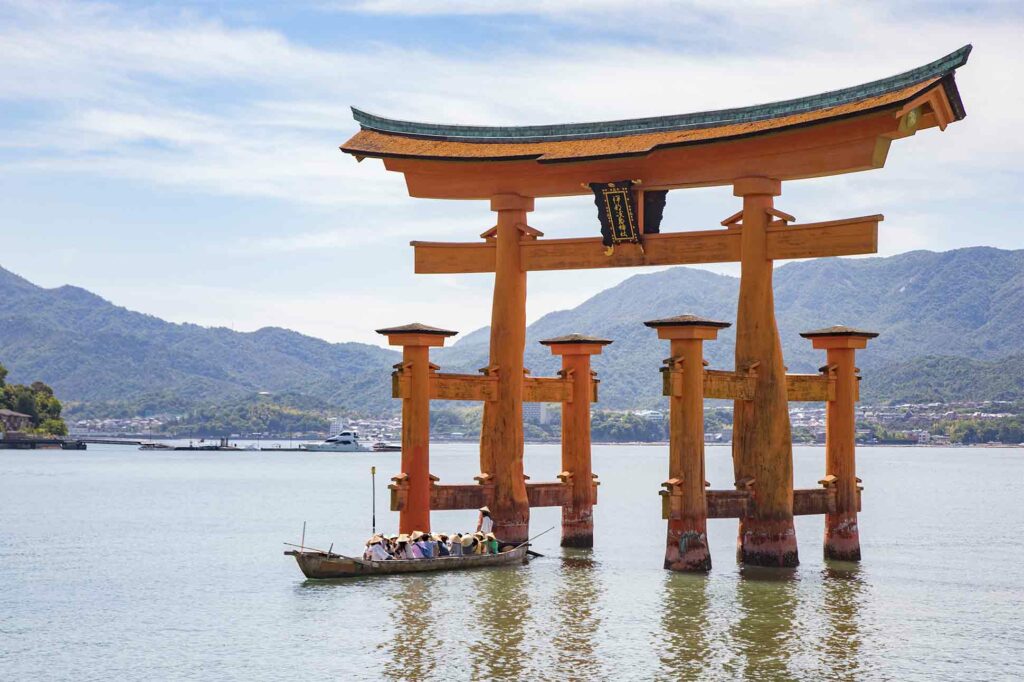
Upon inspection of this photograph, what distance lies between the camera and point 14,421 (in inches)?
5276

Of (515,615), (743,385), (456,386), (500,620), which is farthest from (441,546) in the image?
(743,385)

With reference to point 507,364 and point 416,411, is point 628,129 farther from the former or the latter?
point 416,411

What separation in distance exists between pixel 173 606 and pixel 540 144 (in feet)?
45.2

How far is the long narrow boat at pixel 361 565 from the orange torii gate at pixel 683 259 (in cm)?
118

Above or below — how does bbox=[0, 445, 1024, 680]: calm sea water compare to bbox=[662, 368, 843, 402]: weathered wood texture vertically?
below

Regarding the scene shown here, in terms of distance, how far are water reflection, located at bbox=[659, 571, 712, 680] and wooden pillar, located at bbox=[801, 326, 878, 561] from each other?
4088 mm

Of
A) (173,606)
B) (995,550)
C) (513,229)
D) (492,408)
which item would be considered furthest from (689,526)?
(995,550)

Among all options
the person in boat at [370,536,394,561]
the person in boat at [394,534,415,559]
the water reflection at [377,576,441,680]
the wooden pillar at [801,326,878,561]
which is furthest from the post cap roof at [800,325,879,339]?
the person in boat at [370,536,394,561]

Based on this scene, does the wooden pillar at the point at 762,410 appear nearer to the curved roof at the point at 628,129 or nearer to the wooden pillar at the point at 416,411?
the curved roof at the point at 628,129

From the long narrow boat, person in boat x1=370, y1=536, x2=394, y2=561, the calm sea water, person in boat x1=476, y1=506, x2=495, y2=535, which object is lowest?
the calm sea water

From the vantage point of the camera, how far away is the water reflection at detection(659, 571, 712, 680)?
68.1ft

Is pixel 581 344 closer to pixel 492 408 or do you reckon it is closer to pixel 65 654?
pixel 492 408

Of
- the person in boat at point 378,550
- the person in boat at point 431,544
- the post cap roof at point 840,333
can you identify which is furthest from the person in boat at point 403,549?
the post cap roof at point 840,333

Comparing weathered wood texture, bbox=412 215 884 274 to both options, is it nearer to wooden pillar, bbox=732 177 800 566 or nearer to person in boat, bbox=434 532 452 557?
wooden pillar, bbox=732 177 800 566
